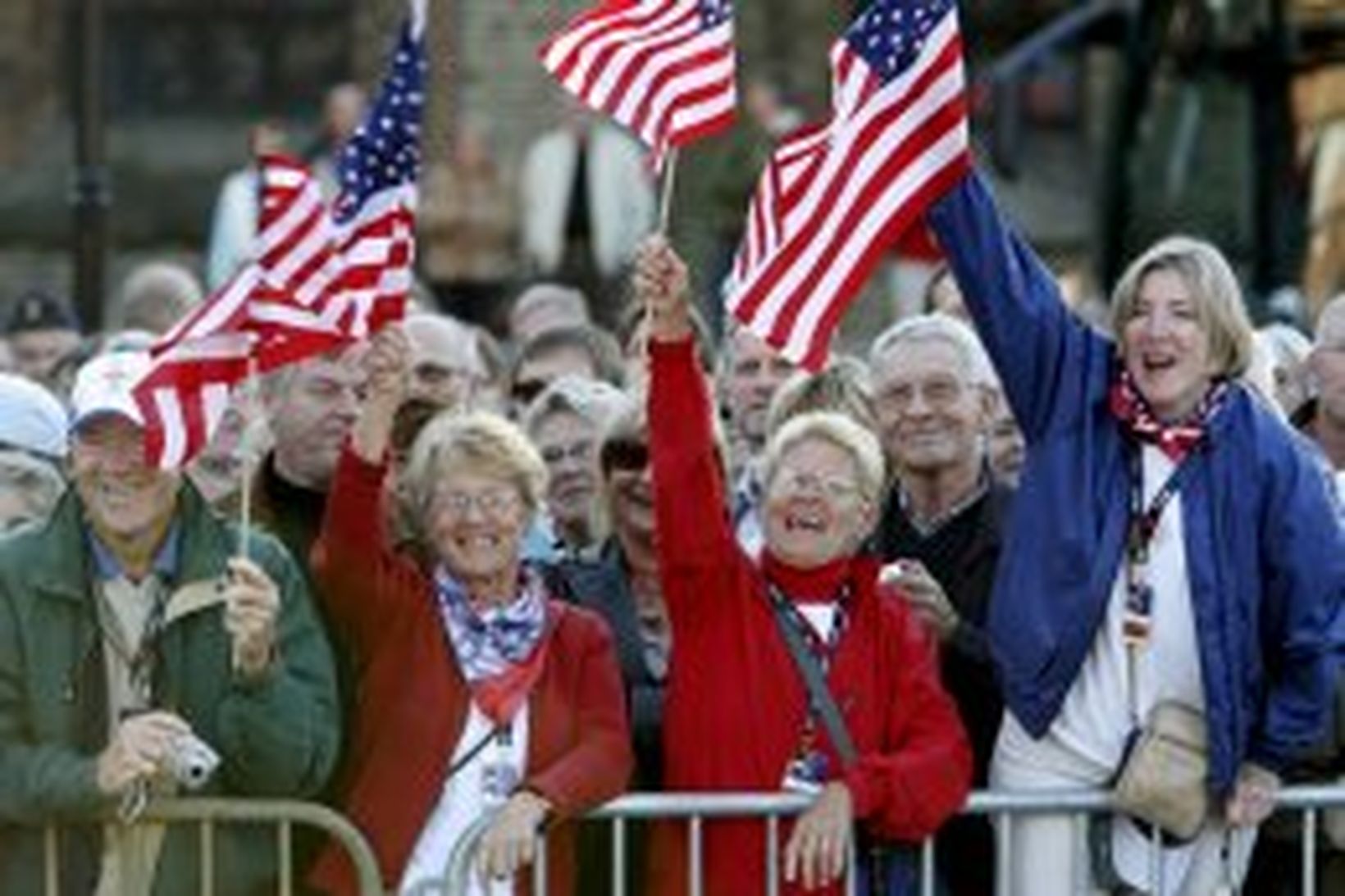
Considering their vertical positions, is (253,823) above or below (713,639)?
below

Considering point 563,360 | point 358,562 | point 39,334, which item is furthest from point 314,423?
point 39,334

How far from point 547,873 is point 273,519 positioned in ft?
3.57

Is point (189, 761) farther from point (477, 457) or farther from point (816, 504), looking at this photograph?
point (816, 504)

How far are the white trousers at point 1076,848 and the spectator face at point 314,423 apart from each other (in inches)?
61.7

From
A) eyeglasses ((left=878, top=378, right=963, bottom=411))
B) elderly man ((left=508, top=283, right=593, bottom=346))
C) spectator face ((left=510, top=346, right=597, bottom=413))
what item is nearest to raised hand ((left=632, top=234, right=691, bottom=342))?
eyeglasses ((left=878, top=378, right=963, bottom=411))

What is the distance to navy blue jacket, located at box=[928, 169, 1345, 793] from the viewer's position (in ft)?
34.3

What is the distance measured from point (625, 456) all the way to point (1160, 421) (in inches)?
49.2

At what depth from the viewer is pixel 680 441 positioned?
407 inches

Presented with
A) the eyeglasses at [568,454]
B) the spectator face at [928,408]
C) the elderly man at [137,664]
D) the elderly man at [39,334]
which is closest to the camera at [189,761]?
the elderly man at [137,664]

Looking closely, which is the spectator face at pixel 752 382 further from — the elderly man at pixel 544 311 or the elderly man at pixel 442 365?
the elderly man at pixel 544 311

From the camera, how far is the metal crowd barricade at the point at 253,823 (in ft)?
33.2

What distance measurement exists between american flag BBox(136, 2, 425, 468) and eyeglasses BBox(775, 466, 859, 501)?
85cm

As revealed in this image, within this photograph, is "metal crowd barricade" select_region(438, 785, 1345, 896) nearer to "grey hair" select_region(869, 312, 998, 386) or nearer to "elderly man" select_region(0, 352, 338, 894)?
"elderly man" select_region(0, 352, 338, 894)

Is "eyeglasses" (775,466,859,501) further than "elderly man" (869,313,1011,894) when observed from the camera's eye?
No
